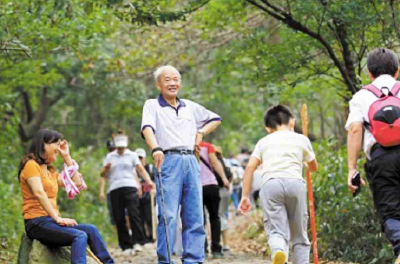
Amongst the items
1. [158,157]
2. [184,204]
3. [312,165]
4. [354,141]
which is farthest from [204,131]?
[354,141]

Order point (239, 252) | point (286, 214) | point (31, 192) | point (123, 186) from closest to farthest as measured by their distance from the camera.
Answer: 1. point (286, 214)
2. point (31, 192)
3. point (123, 186)
4. point (239, 252)

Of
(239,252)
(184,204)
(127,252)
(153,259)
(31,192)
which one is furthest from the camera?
(239,252)

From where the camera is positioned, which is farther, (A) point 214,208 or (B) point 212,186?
(A) point 214,208

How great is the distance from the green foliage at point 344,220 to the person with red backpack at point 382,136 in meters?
4.15

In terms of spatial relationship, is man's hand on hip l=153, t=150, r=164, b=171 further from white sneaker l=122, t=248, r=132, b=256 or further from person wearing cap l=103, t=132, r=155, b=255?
white sneaker l=122, t=248, r=132, b=256

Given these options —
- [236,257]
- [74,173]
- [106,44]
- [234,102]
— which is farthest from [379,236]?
[234,102]

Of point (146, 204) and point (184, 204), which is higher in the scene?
point (184, 204)

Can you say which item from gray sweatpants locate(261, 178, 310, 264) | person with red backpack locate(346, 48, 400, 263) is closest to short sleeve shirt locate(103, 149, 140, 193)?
gray sweatpants locate(261, 178, 310, 264)

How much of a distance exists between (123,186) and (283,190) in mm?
6575

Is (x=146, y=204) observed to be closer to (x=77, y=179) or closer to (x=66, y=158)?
(x=77, y=179)

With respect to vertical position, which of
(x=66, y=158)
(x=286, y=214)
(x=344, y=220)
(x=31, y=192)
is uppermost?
(x=66, y=158)

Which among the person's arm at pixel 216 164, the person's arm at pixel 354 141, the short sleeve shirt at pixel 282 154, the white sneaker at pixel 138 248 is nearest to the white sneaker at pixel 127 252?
the white sneaker at pixel 138 248

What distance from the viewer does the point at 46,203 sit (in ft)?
27.1

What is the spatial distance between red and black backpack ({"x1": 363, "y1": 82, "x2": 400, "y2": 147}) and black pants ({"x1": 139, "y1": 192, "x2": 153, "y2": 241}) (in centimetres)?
1084
